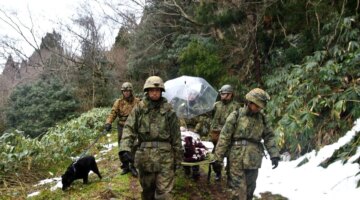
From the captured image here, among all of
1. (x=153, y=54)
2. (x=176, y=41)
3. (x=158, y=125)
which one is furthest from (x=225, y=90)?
(x=153, y=54)

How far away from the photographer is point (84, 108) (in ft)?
75.6

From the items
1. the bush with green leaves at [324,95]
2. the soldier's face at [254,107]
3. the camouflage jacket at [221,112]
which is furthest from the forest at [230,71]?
the soldier's face at [254,107]

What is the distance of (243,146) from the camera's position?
18.2 feet

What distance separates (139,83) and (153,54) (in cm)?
238

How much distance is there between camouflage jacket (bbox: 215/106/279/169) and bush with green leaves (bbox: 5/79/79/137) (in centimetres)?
1778

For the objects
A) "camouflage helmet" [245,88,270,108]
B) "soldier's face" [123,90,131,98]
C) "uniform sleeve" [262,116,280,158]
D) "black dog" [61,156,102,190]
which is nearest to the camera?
"camouflage helmet" [245,88,270,108]

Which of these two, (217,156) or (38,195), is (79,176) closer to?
(38,195)

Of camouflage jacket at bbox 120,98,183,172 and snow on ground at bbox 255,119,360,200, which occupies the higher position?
camouflage jacket at bbox 120,98,183,172

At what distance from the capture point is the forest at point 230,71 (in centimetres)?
838

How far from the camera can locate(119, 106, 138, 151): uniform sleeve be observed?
4977 millimetres

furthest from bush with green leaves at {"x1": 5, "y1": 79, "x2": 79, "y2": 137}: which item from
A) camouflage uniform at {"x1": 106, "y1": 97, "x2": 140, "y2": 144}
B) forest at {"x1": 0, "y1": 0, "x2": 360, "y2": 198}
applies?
camouflage uniform at {"x1": 106, "y1": 97, "x2": 140, "y2": 144}

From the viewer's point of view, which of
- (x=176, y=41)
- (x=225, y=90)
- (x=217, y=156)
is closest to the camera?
(x=217, y=156)

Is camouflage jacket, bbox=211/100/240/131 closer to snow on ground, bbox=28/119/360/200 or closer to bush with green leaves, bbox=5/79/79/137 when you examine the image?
snow on ground, bbox=28/119/360/200

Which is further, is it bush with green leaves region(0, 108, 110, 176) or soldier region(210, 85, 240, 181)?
bush with green leaves region(0, 108, 110, 176)
